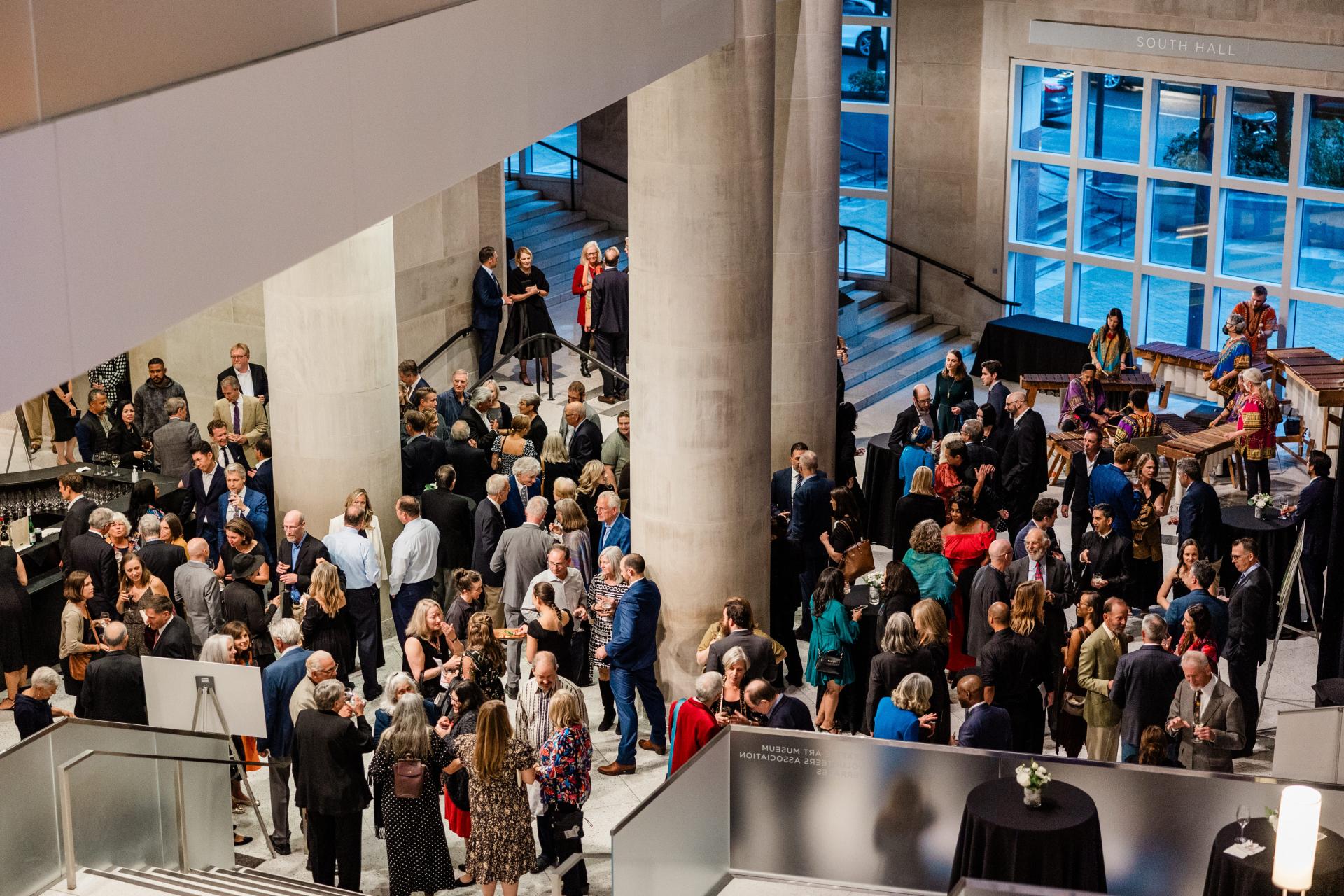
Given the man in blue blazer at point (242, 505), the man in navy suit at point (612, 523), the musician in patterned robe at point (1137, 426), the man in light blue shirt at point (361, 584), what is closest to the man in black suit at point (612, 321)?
the musician in patterned robe at point (1137, 426)

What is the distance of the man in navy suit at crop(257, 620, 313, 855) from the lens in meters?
9.65

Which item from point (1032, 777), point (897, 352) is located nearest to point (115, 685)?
point (1032, 777)

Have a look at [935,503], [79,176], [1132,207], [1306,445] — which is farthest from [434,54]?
[1132,207]

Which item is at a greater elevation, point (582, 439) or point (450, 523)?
point (582, 439)

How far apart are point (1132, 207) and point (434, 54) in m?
15.8

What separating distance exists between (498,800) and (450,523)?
389 cm

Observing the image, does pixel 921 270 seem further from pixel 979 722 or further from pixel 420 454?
pixel 979 722

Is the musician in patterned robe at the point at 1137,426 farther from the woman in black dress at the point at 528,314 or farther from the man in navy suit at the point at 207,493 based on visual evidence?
the man in navy suit at the point at 207,493

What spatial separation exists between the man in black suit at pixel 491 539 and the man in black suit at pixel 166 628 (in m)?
2.28

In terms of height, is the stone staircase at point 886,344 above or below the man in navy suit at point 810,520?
A: above

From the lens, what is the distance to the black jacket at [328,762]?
8.78 m

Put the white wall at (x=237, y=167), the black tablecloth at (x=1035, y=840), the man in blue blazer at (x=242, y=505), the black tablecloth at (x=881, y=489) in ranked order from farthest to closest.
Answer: the black tablecloth at (x=881, y=489) → the man in blue blazer at (x=242, y=505) → the black tablecloth at (x=1035, y=840) → the white wall at (x=237, y=167)

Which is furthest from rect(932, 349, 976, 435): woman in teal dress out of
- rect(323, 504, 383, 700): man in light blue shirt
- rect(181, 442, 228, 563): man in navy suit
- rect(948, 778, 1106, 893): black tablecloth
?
rect(181, 442, 228, 563): man in navy suit

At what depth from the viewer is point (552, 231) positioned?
22125 millimetres
